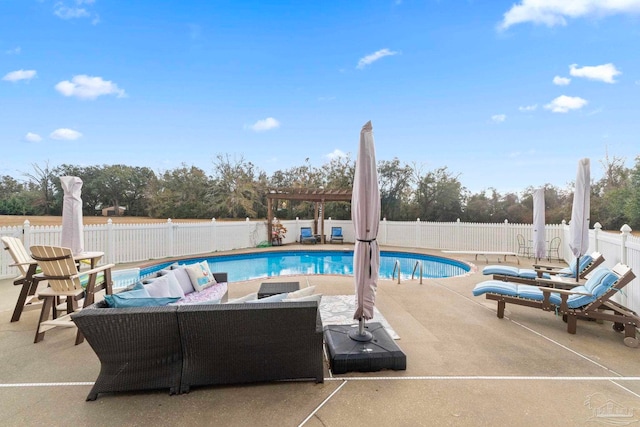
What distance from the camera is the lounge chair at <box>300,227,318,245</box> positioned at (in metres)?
14.5

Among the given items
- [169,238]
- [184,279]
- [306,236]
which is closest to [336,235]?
[306,236]

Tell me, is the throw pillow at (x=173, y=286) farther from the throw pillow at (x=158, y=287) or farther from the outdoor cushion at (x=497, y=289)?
the outdoor cushion at (x=497, y=289)

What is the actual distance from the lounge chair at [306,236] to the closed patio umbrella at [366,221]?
11640 millimetres

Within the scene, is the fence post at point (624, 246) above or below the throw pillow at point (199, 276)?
above

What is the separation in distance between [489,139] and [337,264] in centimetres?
1087

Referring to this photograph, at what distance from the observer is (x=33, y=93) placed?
1363 cm

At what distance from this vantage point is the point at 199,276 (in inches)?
181

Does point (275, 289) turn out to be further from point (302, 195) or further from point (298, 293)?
point (302, 195)

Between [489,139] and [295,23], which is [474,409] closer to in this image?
[295,23]

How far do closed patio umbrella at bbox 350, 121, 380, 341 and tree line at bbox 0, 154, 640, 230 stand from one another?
48.9 feet

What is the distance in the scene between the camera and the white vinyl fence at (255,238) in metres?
5.27

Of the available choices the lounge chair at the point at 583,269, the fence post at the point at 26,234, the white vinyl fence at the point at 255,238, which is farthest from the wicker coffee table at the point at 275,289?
the fence post at the point at 26,234

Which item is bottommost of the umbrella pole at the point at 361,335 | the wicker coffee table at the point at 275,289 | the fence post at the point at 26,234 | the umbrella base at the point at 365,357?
the umbrella base at the point at 365,357

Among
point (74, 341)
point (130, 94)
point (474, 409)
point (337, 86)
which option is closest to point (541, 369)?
point (474, 409)
